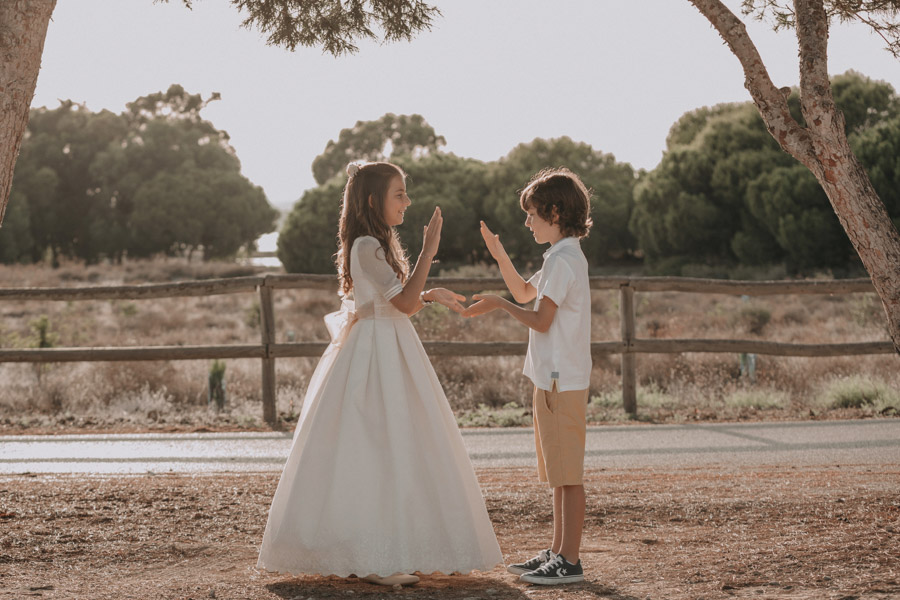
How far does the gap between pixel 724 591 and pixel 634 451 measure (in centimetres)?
364

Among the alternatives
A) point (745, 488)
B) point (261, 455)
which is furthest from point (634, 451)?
point (261, 455)

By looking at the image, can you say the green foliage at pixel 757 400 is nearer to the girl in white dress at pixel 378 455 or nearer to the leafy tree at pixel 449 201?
the girl in white dress at pixel 378 455

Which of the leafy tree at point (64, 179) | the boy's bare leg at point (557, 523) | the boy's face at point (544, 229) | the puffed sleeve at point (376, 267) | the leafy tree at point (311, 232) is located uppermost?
the leafy tree at point (64, 179)

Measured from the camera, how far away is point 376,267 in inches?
158

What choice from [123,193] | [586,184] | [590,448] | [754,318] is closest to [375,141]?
[123,193]

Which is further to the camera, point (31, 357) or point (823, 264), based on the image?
point (823, 264)

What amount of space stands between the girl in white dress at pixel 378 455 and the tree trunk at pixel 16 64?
1.41 metres

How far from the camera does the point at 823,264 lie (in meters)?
28.2

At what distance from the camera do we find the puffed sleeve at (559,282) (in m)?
3.84

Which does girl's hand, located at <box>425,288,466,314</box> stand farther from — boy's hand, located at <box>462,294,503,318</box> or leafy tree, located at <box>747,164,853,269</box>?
leafy tree, located at <box>747,164,853,269</box>

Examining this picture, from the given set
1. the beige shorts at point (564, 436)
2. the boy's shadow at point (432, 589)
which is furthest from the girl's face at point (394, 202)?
the boy's shadow at point (432, 589)

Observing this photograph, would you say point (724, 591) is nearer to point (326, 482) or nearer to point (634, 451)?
point (326, 482)

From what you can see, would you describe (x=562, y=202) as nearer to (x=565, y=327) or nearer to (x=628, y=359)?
(x=565, y=327)

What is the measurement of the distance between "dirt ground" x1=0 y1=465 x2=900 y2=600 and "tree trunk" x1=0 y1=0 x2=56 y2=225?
160 centimetres
